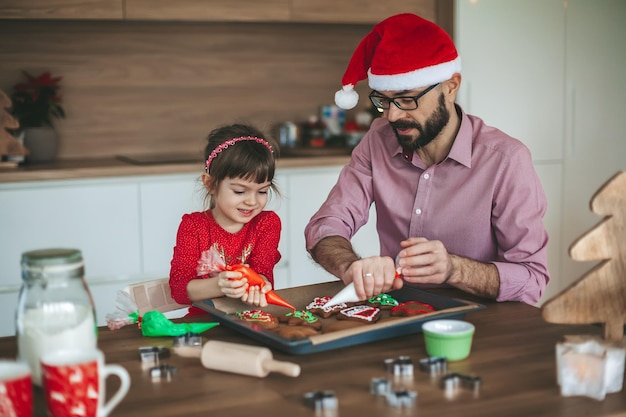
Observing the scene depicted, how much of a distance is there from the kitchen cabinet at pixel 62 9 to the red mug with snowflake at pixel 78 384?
2537 mm

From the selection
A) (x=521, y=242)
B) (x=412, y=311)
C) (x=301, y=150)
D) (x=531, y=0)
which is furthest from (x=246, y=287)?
(x=531, y=0)

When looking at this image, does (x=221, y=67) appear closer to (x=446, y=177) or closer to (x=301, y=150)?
(x=301, y=150)

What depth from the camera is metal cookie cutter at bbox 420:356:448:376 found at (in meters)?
1.30

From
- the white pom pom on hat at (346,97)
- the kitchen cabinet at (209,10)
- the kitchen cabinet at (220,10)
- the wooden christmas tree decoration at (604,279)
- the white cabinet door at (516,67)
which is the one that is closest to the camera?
the wooden christmas tree decoration at (604,279)

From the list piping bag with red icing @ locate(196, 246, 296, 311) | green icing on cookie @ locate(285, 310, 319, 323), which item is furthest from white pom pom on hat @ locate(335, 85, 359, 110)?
green icing on cookie @ locate(285, 310, 319, 323)

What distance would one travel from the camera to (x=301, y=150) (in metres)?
3.77

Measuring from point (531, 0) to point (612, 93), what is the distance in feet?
2.26

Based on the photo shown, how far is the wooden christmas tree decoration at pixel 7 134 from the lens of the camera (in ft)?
10.6

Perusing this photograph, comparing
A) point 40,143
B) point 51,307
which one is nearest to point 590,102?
point 40,143

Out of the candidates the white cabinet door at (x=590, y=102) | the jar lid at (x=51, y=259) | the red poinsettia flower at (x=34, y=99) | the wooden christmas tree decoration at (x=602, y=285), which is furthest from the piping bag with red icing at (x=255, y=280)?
the white cabinet door at (x=590, y=102)

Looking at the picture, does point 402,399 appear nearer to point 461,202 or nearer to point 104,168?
point 461,202

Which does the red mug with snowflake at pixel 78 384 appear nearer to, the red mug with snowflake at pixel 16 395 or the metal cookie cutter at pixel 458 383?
the red mug with snowflake at pixel 16 395

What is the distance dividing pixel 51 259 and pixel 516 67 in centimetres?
318

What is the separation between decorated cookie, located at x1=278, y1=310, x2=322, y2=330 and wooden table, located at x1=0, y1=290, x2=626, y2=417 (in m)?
0.11
